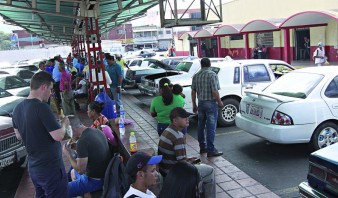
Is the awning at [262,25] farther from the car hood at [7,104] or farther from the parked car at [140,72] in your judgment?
the car hood at [7,104]

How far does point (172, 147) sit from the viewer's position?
14.3 ft

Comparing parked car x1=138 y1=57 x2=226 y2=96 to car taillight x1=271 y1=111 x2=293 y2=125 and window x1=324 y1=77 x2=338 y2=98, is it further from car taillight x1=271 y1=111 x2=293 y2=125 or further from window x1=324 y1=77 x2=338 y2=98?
window x1=324 y1=77 x2=338 y2=98

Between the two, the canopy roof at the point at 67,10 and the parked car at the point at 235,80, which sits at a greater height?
the canopy roof at the point at 67,10

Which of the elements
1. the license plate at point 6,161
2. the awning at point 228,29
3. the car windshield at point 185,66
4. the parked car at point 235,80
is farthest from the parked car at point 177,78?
the awning at point 228,29

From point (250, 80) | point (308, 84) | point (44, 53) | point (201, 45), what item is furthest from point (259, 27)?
point (44, 53)

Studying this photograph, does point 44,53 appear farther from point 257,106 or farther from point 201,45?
point 257,106

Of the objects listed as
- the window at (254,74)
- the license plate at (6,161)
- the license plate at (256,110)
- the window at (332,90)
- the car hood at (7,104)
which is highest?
the window at (254,74)

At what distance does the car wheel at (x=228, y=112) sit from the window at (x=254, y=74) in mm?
675

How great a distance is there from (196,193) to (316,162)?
1.75 meters

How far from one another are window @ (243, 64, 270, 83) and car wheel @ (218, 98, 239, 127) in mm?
675

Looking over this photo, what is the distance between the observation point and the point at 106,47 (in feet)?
174

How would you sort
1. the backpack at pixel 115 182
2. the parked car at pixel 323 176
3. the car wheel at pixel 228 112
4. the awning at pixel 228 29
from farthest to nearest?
1. the awning at pixel 228 29
2. the car wheel at pixel 228 112
3. the parked car at pixel 323 176
4. the backpack at pixel 115 182

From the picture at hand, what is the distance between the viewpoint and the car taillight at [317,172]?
371 cm

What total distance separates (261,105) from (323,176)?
3083 millimetres
